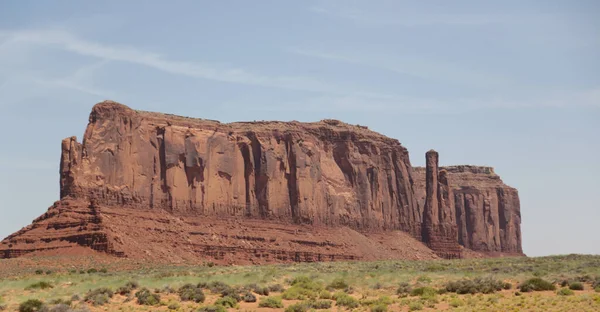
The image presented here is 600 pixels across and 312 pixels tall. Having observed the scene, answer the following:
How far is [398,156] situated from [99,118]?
167ft

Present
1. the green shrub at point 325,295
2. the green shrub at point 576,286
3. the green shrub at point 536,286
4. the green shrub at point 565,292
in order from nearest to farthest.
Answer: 1. the green shrub at point 565,292
2. the green shrub at point 576,286
3. the green shrub at point 325,295
4. the green shrub at point 536,286

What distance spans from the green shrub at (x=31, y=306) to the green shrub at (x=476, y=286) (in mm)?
19781

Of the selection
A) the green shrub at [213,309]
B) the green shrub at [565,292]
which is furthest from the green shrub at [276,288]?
the green shrub at [565,292]

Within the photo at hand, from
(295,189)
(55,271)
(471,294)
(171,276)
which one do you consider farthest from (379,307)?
(295,189)

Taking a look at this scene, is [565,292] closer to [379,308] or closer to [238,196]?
[379,308]

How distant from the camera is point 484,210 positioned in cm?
17175

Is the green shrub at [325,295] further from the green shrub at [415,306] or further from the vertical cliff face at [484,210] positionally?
the vertical cliff face at [484,210]

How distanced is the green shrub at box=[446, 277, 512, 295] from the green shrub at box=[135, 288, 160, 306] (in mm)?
14415

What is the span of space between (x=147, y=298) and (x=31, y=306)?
541cm

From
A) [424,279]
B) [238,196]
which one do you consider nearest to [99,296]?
[424,279]

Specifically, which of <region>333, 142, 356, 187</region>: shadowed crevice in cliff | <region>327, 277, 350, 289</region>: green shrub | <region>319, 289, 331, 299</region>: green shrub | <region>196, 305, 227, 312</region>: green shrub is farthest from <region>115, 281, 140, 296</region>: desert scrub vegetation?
<region>333, 142, 356, 187</region>: shadowed crevice in cliff

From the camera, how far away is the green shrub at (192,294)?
54.0 m

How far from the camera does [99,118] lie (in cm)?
→ 9462

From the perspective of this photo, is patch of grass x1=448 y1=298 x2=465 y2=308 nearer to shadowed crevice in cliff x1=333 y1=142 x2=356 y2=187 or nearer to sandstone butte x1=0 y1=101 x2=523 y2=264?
sandstone butte x1=0 y1=101 x2=523 y2=264
